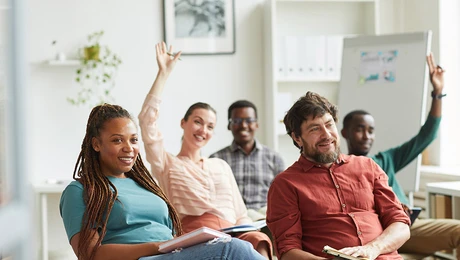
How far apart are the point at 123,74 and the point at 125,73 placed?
2 cm

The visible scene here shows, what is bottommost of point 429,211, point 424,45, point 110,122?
point 429,211

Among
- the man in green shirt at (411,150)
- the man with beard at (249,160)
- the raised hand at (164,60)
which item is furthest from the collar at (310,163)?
the man with beard at (249,160)

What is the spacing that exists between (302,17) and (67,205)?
339 centimetres

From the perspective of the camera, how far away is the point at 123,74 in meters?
4.94

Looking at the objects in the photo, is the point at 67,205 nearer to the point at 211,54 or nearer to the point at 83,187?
the point at 83,187

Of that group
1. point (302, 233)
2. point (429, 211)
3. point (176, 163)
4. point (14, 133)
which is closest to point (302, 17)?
point (429, 211)

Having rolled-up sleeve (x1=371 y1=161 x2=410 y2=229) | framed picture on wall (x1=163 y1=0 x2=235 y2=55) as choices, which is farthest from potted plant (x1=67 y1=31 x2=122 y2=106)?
rolled-up sleeve (x1=371 y1=161 x2=410 y2=229)

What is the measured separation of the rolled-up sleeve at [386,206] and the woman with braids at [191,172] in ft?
1.85

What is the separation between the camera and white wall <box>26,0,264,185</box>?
481cm

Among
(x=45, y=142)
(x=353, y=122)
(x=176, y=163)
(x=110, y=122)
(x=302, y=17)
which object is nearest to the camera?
(x=110, y=122)

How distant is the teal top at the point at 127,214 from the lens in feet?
7.28

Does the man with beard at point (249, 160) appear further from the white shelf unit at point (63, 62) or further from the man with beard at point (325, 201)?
the man with beard at point (325, 201)

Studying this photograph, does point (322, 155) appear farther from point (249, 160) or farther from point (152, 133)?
point (249, 160)

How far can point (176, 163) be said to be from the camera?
3.16 metres
